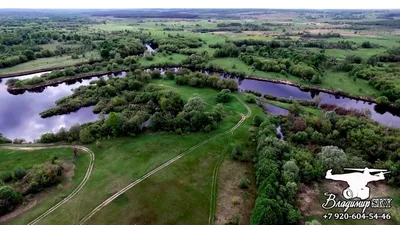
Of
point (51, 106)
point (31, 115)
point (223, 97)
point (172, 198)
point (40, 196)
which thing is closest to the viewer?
point (172, 198)

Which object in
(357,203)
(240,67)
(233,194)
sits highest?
(240,67)

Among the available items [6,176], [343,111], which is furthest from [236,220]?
[343,111]

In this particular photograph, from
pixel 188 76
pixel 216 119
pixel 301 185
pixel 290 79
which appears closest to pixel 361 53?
pixel 290 79

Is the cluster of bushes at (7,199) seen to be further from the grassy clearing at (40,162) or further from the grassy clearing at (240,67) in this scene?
the grassy clearing at (240,67)

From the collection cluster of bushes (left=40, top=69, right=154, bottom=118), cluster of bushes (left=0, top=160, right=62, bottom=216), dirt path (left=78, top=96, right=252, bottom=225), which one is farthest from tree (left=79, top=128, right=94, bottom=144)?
cluster of bushes (left=40, top=69, right=154, bottom=118)

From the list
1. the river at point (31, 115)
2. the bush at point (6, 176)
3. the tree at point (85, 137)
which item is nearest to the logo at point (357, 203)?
the tree at point (85, 137)

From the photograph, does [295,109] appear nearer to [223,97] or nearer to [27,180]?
[223,97]

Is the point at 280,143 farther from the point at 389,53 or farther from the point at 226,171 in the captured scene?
the point at 389,53
